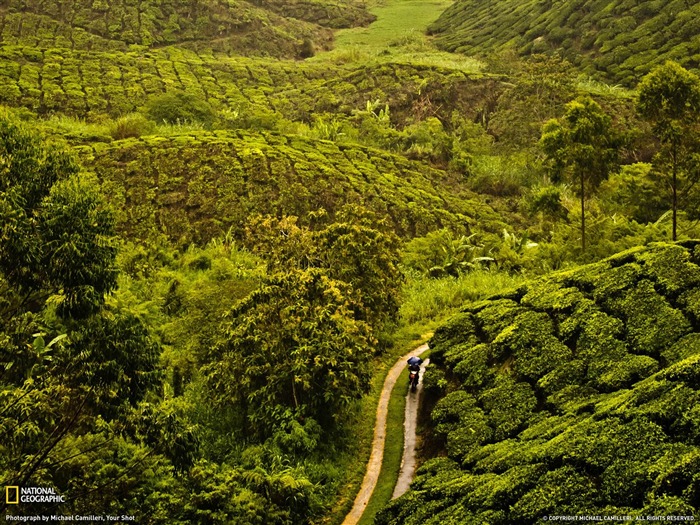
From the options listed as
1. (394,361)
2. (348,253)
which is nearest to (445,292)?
(394,361)

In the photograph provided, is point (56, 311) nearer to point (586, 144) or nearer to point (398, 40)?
point (586, 144)

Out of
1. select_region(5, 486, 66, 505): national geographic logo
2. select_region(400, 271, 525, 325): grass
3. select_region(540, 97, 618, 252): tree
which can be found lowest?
select_region(400, 271, 525, 325): grass

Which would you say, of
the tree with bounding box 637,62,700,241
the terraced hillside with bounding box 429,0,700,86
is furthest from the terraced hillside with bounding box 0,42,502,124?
the tree with bounding box 637,62,700,241

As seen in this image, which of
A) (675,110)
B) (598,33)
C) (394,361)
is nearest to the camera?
(675,110)

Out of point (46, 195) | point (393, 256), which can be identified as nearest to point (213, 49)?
point (393, 256)

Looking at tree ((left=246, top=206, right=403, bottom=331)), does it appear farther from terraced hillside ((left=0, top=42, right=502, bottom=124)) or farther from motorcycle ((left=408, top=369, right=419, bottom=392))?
terraced hillside ((left=0, top=42, right=502, bottom=124))

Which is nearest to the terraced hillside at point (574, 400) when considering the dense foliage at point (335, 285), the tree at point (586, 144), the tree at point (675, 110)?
the dense foliage at point (335, 285)

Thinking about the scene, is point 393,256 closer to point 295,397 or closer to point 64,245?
point 295,397
